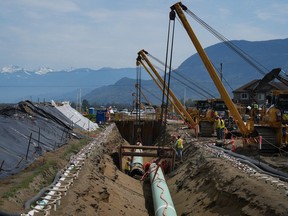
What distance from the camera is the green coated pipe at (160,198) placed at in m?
15.9

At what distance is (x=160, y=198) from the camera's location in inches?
704

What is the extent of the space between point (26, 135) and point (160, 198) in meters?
8.69

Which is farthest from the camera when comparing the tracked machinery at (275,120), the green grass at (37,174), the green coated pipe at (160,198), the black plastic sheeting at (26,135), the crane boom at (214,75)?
the crane boom at (214,75)

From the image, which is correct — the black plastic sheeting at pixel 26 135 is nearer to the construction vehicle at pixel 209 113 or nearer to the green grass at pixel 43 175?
the green grass at pixel 43 175

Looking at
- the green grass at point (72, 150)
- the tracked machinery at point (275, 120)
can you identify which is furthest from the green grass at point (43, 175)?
the tracked machinery at point (275, 120)

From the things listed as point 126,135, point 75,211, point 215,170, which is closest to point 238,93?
point 126,135

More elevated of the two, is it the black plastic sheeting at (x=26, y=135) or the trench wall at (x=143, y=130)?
the black plastic sheeting at (x=26, y=135)

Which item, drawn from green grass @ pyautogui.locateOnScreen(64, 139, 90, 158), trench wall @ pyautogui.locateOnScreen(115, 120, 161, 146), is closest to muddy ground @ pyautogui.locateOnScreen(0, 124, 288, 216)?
green grass @ pyautogui.locateOnScreen(64, 139, 90, 158)

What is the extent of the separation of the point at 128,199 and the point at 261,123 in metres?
9.61

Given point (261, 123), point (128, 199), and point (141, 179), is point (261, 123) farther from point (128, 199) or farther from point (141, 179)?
point (128, 199)

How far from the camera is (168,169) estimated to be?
28.1 metres

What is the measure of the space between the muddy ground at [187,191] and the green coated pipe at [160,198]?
76cm

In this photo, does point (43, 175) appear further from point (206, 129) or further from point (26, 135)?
point (206, 129)

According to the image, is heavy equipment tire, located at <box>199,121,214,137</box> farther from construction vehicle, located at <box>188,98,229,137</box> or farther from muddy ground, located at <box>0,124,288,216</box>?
muddy ground, located at <box>0,124,288,216</box>
